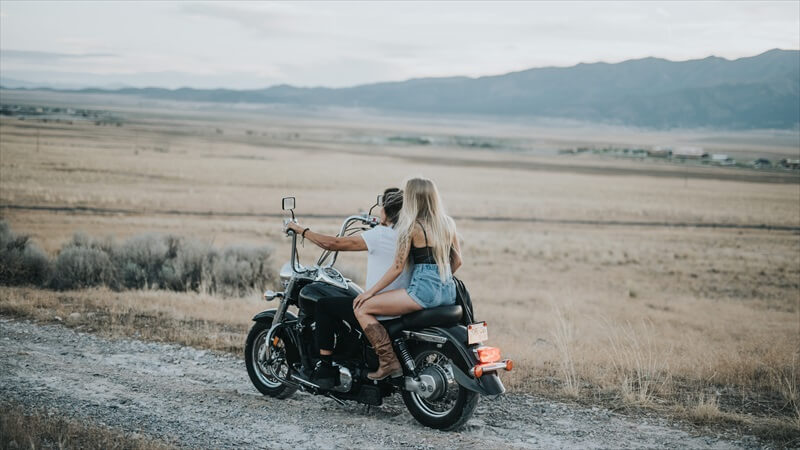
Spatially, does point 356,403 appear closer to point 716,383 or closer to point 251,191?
point 716,383

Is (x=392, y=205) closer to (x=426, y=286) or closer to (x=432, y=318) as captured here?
(x=426, y=286)

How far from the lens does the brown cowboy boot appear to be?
5.37m

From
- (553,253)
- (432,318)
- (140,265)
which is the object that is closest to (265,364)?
(432,318)

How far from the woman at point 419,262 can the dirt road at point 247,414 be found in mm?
775

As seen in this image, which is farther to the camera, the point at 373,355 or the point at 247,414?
the point at 373,355

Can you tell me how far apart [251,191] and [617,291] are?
99.0 feet

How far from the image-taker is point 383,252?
5422 millimetres

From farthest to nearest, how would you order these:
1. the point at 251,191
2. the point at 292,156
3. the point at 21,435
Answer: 1. the point at 292,156
2. the point at 251,191
3. the point at 21,435

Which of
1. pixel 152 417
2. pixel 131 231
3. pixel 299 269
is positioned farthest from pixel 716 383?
pixel 131 231

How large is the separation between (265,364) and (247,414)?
694 mm

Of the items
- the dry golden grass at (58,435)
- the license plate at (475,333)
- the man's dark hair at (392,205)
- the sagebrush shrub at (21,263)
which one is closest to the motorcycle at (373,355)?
the license plate at (475,333)

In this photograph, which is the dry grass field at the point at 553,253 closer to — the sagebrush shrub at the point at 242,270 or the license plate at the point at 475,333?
the license plate at the point at 475,333

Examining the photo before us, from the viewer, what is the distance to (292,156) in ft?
279

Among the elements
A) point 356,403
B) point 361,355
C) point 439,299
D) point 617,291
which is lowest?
point 617,291
